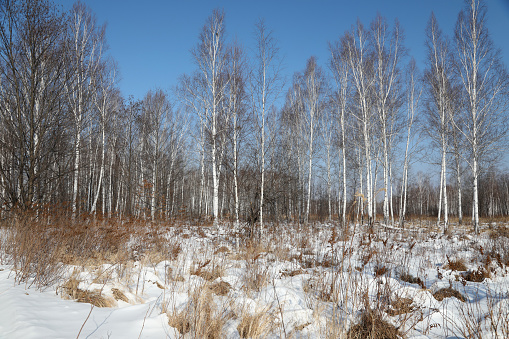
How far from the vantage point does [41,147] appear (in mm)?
6980

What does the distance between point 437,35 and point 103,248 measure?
18095 mm

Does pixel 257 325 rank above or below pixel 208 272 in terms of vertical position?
above

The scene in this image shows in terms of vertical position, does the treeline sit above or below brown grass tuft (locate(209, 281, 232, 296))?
above

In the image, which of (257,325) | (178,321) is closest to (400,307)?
(257,325)

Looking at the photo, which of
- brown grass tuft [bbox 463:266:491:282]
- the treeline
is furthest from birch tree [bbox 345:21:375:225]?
brown grass tuft [bbox 463:266:491:282]

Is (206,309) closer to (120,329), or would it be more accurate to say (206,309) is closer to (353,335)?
(120,329)

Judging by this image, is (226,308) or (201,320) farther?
(226,308)

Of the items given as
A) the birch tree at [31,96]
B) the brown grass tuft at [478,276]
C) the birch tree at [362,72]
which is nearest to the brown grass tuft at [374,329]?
the brown grass tuft at [478,276]

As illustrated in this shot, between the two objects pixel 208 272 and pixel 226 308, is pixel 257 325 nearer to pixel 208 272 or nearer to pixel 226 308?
pixel 226 308

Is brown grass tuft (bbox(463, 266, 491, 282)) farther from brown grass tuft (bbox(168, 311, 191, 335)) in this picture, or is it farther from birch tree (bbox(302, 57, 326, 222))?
birch tree (bbox(302, 57, 326, 222))

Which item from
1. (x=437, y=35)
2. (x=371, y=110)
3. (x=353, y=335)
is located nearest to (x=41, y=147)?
(x=353, y=335)

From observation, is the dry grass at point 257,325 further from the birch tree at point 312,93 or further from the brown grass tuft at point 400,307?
the birch tree at point 312,93

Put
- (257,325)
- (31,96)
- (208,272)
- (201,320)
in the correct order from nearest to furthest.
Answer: (201,320) → (257,325) → (208,272) → (31,96)

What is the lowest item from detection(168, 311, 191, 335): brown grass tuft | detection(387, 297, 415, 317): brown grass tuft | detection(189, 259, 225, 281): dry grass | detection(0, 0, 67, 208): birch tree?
detection(189, 259, 225, 281): dry grass
